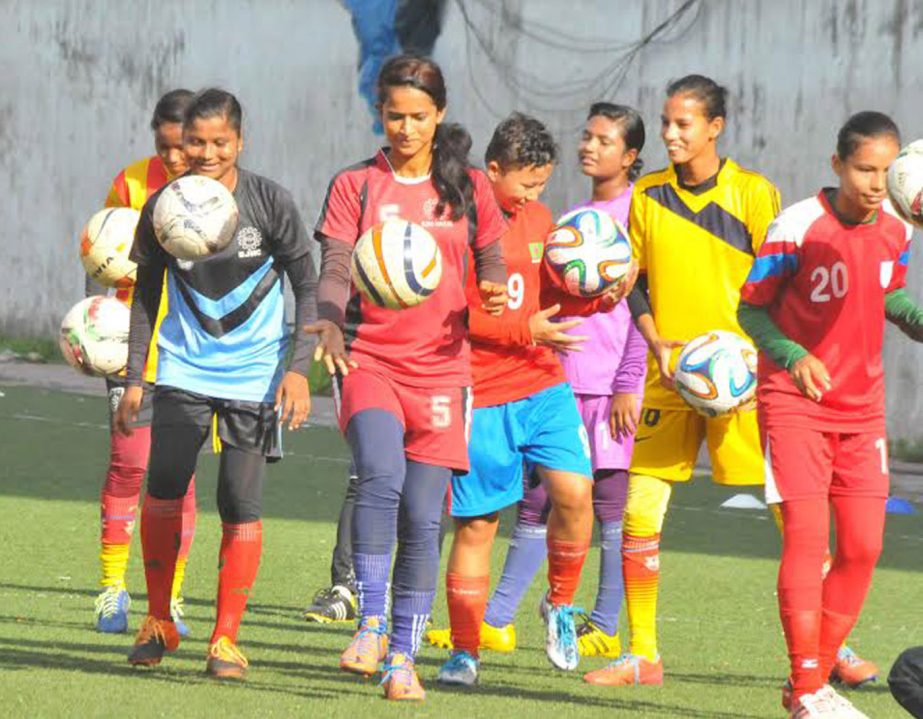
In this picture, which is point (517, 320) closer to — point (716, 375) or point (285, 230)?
point (716, 375)

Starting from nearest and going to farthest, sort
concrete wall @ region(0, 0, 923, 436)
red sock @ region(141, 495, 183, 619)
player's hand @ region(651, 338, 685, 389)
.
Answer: red sock @ region(141, 495, 183, 619) → player's hand @ region(651, 338, 685, 389) → concrete wall @ region(0, 0, 923, 436)

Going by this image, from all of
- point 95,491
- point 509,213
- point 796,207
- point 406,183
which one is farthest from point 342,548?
point 95,491

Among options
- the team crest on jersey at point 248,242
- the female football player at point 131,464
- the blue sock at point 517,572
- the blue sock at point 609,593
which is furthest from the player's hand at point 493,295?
the female football player at point 131,464

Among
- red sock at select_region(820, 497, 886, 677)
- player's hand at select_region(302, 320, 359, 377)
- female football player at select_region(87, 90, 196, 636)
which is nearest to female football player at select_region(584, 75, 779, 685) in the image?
red sock at select_region(820, 497, 886, 677)

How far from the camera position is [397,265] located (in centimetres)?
708

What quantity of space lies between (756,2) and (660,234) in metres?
8.88

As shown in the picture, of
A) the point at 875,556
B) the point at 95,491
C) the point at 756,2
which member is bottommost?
the point at 95,491

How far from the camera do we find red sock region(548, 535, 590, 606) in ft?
28.0

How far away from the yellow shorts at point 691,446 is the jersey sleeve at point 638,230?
542mm

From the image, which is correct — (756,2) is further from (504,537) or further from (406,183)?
(406,183)

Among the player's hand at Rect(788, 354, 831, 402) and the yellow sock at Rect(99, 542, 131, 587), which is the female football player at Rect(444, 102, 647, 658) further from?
the player's hand at Rect(788, 354, 831, 402)

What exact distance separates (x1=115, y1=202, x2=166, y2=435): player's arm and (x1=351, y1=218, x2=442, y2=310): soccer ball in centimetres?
85

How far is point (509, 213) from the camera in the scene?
8578 mm

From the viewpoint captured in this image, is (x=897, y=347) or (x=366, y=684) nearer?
(x=366, y=684)
